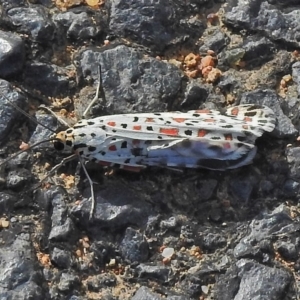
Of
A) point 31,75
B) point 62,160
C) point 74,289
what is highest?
point 31,75

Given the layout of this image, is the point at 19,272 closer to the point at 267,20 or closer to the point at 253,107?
the point at 253,107

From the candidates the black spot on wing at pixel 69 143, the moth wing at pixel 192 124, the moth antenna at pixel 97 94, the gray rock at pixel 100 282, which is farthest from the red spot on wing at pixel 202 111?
the gray rock at pixel 100 282

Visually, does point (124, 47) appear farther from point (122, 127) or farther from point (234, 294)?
point (234, 294)

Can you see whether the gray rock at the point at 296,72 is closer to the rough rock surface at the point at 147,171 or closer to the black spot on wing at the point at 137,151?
the rough rock surface at the point at 147,171

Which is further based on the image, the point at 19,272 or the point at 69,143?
the point at 69,143

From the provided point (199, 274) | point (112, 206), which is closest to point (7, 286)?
point (112, 206)

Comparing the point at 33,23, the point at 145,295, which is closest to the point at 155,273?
the point at 145,295
